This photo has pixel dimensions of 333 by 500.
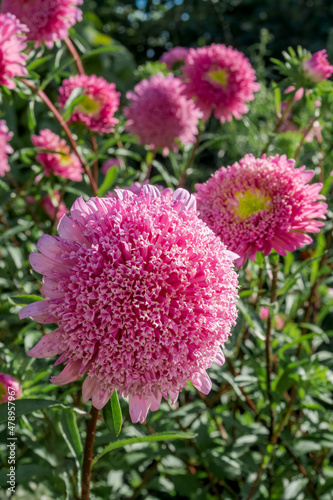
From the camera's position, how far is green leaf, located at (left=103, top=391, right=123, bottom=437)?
2.54ft

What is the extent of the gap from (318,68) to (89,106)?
2.47ft

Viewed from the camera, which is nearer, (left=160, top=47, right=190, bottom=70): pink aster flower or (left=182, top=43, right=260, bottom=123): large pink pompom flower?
(left=182, top=43, right=260, bottom=123): large pink pompom flower

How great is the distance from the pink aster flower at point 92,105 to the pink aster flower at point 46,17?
160 millimetres

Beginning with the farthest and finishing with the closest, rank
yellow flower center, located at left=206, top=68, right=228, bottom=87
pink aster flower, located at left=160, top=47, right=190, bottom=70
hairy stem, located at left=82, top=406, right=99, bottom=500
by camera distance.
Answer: pink aster flower, located at left=160, top=47, right=190, bottom=70 → yellow flower center, located at left=206, top=68, right=228, bottom=87 → hairy stem, located at left=82, top=406, right=99, bottom=500

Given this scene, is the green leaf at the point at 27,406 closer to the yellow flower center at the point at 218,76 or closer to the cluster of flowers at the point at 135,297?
the cluster of flowers at the point at 135,297

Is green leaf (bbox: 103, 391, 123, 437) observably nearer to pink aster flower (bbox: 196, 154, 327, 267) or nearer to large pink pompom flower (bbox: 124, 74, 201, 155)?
pink aster flower (bbox: 196, 154, 327, 267)

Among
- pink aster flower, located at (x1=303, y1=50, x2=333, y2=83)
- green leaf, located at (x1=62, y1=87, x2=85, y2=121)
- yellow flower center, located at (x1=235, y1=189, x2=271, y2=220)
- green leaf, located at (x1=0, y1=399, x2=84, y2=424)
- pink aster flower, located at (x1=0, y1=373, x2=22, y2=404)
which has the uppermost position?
pink aster flower, located at (x1=303, y1=50, x2=333, y2=83)

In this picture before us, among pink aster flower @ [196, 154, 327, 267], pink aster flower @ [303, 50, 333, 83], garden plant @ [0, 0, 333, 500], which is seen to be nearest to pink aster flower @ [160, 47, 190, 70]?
garden plant @ [0, 0, 333, 500]

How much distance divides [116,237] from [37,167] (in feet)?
3.75

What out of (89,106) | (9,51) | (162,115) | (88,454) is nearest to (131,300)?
(88,454)

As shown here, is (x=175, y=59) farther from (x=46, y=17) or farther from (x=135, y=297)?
Answer: (x=135, y=297)

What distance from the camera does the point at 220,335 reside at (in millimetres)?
794

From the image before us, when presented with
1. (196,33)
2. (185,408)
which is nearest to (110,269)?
(185,408)

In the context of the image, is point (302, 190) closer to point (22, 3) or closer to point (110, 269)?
point (110, 269)
